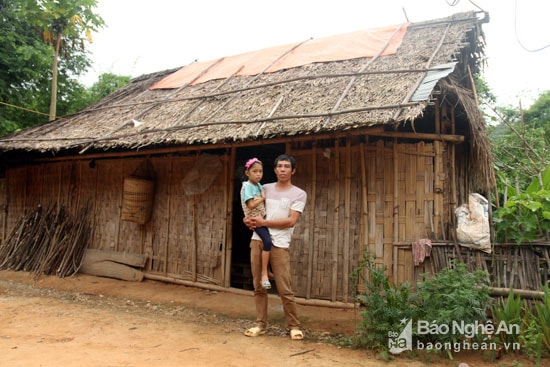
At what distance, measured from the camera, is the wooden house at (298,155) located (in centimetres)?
453

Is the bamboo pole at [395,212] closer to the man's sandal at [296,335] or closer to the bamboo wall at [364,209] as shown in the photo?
the bamboo wall at [364,209]

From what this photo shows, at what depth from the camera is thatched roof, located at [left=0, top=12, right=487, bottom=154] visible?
14.4ft

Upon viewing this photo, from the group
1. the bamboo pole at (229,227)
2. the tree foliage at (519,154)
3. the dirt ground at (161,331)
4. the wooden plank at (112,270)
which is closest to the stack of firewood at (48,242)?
the wooden plank at (112,270)

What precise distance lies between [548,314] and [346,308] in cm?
200

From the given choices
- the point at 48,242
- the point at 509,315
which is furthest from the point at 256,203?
the point at 48,242

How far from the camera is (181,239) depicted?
620 cm

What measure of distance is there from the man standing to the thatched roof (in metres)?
0.88

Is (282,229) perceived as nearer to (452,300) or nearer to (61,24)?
(452,300)

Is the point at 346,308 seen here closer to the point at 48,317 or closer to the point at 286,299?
the point at 286,299

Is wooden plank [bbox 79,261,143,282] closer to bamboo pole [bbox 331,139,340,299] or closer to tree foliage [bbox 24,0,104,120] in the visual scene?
bamboo pole [bbox 331,139,340,299]

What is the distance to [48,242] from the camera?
7426 mm

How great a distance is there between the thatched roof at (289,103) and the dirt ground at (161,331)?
6.87ft

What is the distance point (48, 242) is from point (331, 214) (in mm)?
5580

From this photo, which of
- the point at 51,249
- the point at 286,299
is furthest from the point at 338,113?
the point at 51,249
